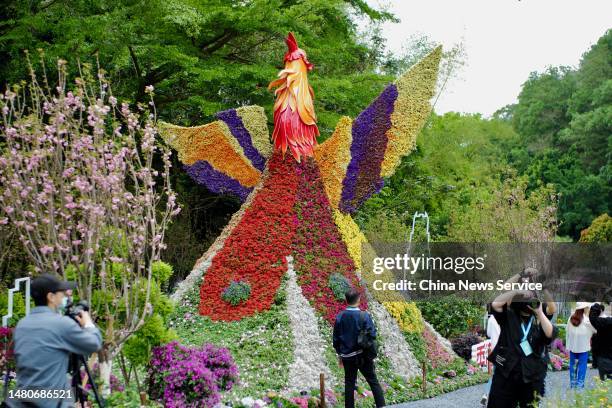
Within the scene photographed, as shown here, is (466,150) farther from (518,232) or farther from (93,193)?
(93,193)

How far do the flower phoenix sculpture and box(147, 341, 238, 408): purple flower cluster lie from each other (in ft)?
11.7

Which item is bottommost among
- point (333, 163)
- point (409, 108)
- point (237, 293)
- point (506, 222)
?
point (237, 293)

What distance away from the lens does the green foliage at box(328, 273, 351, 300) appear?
1267 cm

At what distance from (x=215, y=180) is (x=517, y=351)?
8321 millimetres

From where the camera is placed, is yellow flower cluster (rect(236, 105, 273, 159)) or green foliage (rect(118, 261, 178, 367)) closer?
green foliage (rect(118, 261, 178, 367))

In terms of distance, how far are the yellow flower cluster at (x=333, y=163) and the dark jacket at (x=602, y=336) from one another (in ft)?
15.0

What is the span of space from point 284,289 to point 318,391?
205cm

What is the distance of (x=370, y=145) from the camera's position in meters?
14.0

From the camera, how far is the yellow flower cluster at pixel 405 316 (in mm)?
13562

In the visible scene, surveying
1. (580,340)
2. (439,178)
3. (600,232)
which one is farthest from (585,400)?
(600,232)

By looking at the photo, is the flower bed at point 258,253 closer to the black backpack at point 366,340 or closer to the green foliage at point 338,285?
the green foliage at point 338,285

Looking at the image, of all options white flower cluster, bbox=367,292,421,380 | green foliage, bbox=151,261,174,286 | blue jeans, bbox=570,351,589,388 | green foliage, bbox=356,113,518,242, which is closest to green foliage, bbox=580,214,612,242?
green foliage, bbox=356,113,518,242

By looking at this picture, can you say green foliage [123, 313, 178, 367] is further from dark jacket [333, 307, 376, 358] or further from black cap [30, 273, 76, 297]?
black cap [30, 273, 76, 297]

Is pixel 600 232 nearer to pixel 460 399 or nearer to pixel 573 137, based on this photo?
pixel 573 137
